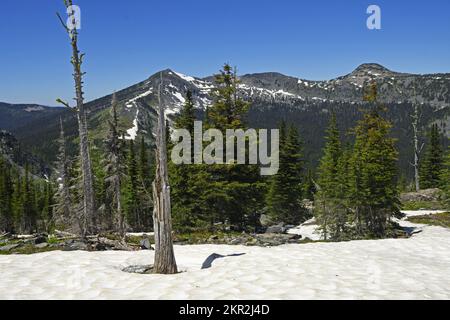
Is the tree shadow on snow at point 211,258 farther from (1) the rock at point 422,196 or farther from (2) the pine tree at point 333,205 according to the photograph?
(1) the rock at point 422,196

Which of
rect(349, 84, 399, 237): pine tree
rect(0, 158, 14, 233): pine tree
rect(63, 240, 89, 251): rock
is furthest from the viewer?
rect(0, 158, 14, 233): pine tree

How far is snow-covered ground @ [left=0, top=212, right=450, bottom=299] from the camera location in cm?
875

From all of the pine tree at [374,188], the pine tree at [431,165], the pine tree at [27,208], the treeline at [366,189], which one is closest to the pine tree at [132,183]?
the treeline at [366,189]

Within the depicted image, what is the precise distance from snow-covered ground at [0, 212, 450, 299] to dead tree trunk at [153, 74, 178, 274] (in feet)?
2.61

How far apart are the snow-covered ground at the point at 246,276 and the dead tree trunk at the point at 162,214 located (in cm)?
79

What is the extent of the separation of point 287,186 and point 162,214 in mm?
29445

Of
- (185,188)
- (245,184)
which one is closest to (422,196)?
(245,184)

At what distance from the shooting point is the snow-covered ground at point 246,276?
344 inches

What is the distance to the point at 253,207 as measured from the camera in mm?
28891

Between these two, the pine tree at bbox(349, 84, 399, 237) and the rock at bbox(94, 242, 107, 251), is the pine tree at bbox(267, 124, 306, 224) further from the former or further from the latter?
the rock at bbox(94, 242, 107, 251)

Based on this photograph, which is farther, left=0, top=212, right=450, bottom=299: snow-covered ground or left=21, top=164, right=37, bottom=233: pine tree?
left=21, top=164, right=37, bottom=233: pine tree

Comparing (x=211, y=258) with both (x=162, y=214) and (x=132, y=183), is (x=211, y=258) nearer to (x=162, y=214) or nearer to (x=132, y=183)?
(x=162, y=214)

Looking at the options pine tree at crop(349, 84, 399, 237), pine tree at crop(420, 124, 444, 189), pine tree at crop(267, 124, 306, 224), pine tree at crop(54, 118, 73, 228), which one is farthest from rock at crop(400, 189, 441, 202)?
pine tree at crop(54, 118, 73, 228)

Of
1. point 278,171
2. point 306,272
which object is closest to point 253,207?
point 278,171
